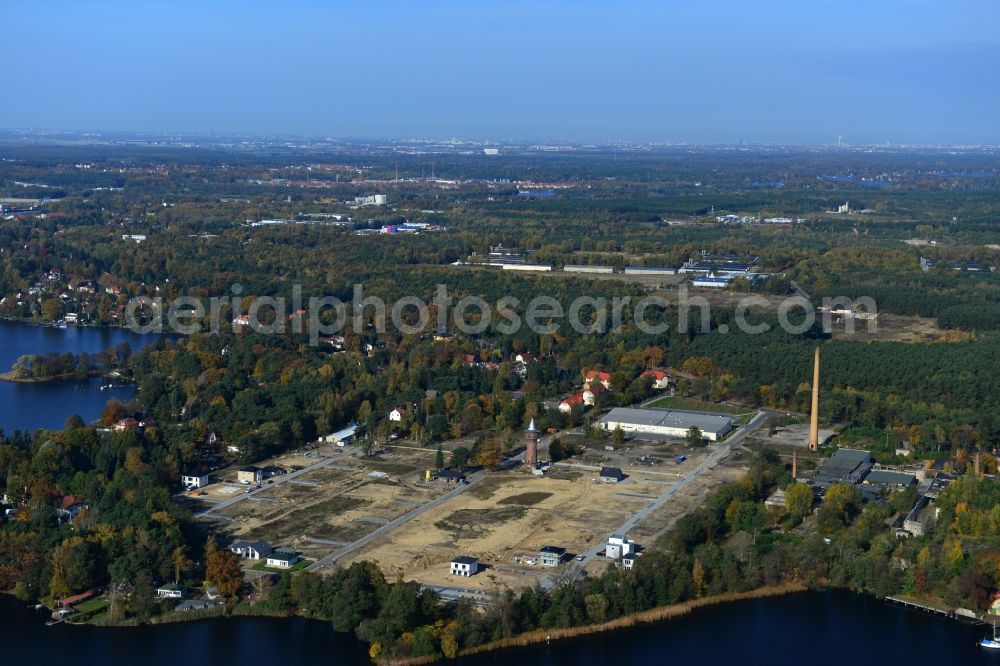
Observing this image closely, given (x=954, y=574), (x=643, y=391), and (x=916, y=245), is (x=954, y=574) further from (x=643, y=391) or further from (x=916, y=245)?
(x=916, y=245)

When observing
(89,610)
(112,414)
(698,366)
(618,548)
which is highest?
(698,366)

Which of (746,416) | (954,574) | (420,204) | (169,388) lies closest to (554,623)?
(954,574)

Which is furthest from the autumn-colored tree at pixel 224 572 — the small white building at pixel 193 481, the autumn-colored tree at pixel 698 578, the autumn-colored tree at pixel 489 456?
the autumn-colored tree at pixel 489 456

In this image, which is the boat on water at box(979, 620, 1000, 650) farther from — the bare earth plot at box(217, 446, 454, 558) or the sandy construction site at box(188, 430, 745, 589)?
the bare earth plot at box(217, 446, 454, 558)

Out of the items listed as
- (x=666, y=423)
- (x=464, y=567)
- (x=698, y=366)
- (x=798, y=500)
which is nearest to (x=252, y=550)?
(x=464, y=567)

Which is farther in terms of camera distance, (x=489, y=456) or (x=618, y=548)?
(x=489, y=456)

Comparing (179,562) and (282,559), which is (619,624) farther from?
(179,562)

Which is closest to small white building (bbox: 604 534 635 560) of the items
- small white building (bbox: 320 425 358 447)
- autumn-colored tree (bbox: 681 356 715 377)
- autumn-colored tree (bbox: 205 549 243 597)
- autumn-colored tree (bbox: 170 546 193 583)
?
autumn-colored tree (bbox: 205 549 243 597)
